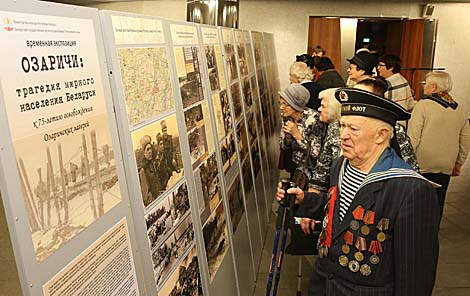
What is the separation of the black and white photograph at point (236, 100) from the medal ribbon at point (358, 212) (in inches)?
61.5

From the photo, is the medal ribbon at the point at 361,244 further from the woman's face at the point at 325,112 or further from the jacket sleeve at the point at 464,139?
the jacket sleeve at the point at 464,139

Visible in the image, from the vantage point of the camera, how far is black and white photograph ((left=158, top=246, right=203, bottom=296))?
1955mm

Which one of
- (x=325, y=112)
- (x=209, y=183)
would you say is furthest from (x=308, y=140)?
(x=209, y=183)

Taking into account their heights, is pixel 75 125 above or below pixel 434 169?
above

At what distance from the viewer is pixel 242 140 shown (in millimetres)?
3742

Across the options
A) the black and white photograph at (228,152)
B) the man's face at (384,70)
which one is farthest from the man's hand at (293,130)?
the man's face at (384,70)

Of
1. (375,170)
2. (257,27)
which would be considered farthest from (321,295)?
(257,27)

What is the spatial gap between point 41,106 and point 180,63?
3.76ft

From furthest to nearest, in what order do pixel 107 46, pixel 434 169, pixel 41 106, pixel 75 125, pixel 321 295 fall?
pixel 434 169 → pixel 321 295 → pixel 107 46 → pixel 75 125 → pixel 41 106

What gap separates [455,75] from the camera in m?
10.2

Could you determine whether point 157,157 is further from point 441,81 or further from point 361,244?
point 441,81

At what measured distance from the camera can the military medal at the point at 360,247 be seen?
2076 millimetres

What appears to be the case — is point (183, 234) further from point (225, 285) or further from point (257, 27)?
point (257, 27)

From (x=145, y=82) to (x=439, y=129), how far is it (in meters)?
3.27
